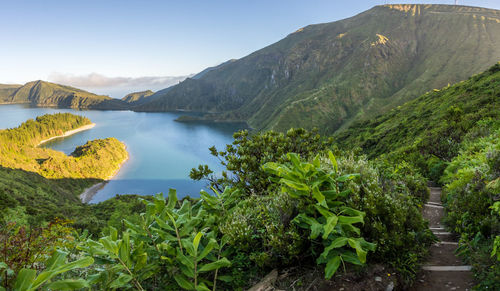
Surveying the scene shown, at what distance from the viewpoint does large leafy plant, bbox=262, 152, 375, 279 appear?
2.55m

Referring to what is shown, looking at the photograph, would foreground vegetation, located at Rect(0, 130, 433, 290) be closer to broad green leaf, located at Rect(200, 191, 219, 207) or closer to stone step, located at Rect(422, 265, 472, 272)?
broad green leaf, located at Rect(200, 191, 219, 207)

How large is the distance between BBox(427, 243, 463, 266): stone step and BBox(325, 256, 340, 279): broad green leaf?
6.77 ft

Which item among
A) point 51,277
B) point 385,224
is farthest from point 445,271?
point 51,277

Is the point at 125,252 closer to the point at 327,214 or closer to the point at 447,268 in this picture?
the point at 327,214

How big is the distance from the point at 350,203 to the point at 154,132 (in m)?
196

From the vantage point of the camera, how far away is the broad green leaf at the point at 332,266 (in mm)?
2512

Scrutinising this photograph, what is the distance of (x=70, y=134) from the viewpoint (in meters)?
196

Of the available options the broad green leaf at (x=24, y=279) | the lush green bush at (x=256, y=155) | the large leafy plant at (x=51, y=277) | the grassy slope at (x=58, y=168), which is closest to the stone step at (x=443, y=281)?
the lush green bush at (x=256, y=155)

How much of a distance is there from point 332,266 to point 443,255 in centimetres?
268

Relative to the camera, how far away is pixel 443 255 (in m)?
3.97

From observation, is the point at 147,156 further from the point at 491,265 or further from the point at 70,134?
the point at 491,265

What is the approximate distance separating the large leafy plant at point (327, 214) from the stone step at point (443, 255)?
74.8 inches

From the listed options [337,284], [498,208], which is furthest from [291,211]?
[498,208]

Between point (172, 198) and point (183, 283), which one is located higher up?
point (172, 198)
